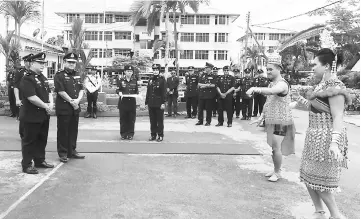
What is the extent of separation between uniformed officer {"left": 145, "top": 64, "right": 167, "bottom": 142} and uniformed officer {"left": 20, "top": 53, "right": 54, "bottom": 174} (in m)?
3.00

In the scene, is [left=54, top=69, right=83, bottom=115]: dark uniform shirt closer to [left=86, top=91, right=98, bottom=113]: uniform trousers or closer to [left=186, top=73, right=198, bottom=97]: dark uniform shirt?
[left=86, top=91, right=98, bottom=113]: uniform trousers

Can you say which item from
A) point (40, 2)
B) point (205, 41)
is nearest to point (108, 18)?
point (205, 41)

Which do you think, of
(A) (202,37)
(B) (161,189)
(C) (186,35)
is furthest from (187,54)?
(B) (161,189)

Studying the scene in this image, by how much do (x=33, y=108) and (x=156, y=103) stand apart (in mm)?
3257

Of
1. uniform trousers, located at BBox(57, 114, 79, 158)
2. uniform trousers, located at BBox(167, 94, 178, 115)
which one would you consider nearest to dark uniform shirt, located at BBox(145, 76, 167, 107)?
uniform trousers, located at BBox(57, 114, 79, 158)

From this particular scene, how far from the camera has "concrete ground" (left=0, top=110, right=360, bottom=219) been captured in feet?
12.9

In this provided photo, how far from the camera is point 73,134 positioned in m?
6.24

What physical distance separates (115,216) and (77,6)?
47.2 metres

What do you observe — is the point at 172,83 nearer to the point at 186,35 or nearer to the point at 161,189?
the point at 161,189

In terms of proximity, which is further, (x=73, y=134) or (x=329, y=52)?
(x=73, y=134)

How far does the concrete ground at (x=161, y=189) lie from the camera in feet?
12.9

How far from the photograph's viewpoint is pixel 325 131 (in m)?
3.35

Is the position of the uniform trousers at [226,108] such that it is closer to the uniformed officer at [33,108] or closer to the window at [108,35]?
the uniformed officer at [33,108]

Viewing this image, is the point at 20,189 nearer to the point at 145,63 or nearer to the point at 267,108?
the point at 267,108
